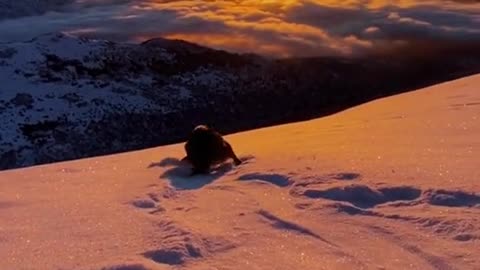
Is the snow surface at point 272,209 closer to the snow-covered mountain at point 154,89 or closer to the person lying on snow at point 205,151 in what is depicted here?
the person lying on snow at point 205,151

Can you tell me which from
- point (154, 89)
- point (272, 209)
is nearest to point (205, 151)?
point (272, 209)

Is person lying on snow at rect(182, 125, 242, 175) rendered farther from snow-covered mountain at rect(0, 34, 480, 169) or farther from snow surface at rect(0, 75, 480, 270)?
snow-covered mountain at rect(0, 34, 480, 169)

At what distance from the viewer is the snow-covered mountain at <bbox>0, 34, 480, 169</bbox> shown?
18.2 meters

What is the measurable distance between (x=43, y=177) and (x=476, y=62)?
718 inches

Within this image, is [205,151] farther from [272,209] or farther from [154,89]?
[154,89]

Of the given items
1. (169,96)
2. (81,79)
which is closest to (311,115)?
(169,96)

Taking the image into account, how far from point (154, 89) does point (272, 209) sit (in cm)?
1662

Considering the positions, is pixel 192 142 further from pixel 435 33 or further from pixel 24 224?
pixel 435 33

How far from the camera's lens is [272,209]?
504 centimetres

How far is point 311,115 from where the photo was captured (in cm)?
2047

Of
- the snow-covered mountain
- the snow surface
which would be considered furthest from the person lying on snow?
the snow-covered mountain

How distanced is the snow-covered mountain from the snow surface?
1023cm

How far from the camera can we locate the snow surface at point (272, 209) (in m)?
4.10

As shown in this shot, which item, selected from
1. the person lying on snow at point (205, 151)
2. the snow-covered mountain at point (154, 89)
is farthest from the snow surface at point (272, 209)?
the snow-covered mountain at point (154, 89)
